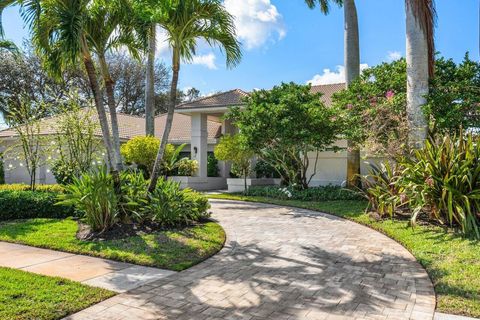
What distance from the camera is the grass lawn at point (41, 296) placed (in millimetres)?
4363

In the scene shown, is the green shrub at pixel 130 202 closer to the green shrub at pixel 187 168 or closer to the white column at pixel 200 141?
the green shrub at pixel 187 168

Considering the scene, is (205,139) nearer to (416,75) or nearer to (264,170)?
(264,170)

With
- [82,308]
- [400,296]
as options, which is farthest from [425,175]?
[82,308]

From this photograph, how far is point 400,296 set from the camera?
5.07m

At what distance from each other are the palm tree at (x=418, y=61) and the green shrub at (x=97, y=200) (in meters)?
8.25

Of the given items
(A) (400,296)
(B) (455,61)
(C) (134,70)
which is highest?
(C) (134,70)

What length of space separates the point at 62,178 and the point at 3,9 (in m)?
10.6

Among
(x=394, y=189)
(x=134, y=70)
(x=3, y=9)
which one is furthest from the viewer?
(x=134, y=70)

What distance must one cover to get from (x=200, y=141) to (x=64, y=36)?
1424 cm

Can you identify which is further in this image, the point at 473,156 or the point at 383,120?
the point at 383,120

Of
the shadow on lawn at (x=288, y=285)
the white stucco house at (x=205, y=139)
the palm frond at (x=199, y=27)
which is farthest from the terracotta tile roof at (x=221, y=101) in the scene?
the shadow on lawn at (x=288, y=285)

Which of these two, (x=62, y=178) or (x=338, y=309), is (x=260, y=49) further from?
(x=338, y=309)

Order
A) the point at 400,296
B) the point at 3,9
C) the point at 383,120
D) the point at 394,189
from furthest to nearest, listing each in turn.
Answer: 1. the point at 383,120
2. the point at 394,189
3. the point at 3,9
4. the point at 400,296

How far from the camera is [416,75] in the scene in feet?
35.3
